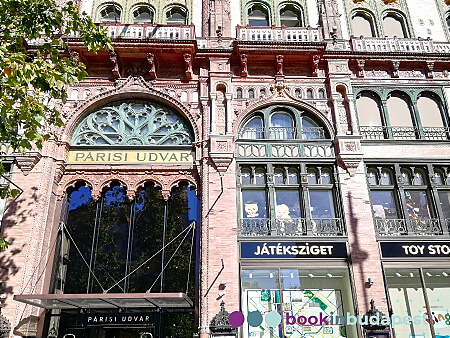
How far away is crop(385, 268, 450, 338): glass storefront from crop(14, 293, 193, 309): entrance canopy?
7.30 m

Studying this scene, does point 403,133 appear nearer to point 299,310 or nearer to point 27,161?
point 299,310

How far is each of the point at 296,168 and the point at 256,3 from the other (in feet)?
30.8

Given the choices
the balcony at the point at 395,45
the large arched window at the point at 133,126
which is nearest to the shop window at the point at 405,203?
the balcony at the point at 395,45

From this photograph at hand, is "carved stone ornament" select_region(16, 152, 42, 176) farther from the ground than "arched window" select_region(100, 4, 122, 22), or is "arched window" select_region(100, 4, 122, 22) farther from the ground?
"arched window" select_region(100, 4, 122, 22)

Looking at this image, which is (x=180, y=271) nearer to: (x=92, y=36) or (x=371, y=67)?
(x=92, y=36)

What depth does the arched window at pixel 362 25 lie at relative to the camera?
70.5 ft

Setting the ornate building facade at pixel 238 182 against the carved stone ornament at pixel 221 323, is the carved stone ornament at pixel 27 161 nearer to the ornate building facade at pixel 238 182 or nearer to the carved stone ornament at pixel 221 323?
the ornate building facade at pixel 238 182

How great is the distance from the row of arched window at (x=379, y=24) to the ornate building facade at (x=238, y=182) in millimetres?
157

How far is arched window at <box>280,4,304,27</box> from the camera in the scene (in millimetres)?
21641

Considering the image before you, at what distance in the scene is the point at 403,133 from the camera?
18.4m

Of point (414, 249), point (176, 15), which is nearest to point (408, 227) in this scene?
point (414, 249)

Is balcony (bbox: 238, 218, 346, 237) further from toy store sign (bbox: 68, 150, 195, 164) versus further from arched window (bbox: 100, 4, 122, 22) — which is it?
arched window (bbox: 100, 4, 122, 22)

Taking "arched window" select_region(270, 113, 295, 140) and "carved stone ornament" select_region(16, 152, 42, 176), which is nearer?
"carved stone ornament" select_region(16, 152, 42, 176)

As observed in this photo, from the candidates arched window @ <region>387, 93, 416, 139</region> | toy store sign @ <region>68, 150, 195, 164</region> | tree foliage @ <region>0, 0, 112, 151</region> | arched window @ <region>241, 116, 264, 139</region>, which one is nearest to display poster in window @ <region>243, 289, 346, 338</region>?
toy store sign @ <region>68, 150, 195, 164</region>
